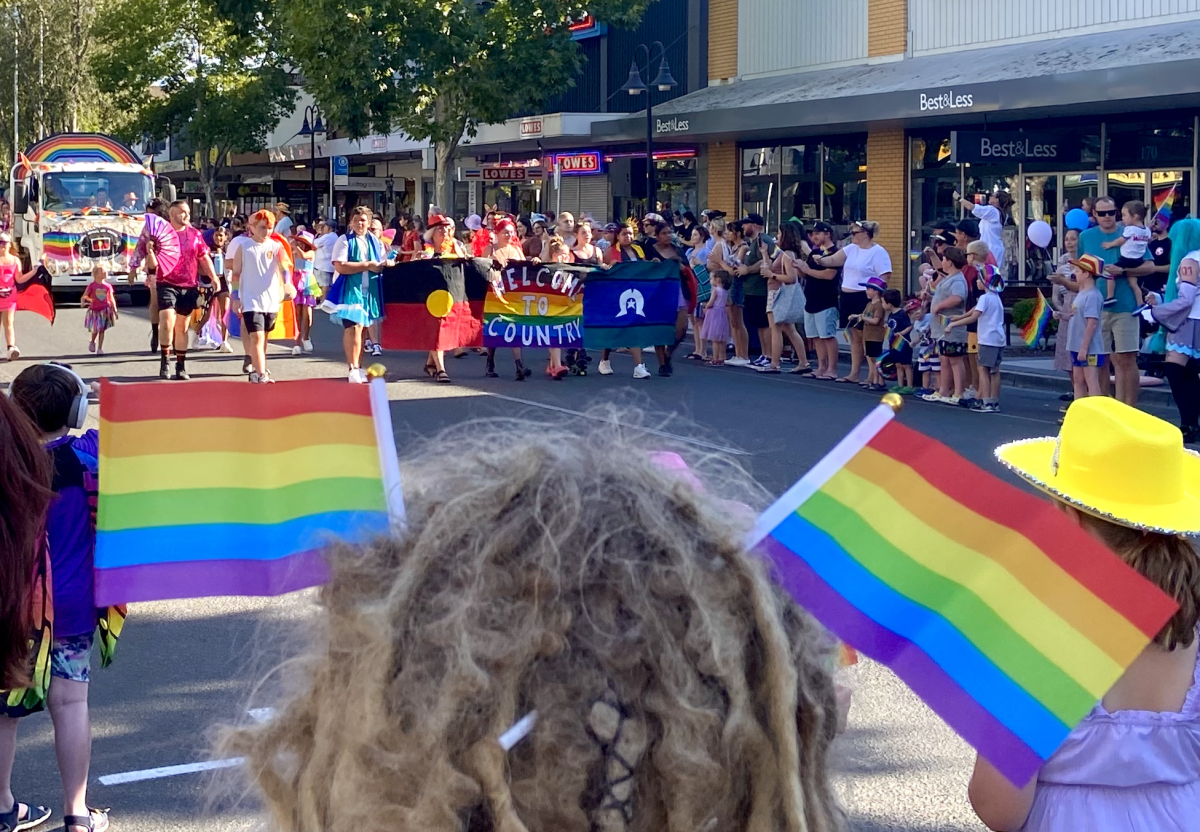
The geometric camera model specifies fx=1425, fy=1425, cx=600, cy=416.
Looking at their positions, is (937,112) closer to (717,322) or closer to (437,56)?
(717,322)

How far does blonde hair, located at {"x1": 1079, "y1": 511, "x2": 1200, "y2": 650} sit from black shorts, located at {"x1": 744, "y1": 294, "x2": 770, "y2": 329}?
15080 mm

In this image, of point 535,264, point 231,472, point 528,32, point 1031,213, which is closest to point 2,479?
point 231,472

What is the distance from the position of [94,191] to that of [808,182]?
14042 millimetres

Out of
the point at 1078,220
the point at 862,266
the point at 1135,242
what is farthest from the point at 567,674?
the point at 1078,220

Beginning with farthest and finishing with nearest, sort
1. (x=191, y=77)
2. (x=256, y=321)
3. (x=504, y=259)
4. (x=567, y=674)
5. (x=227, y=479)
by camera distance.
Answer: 1. (x=191, y=77)
2. (x=504, y=259)
3. (x=256, y=321)
4. (x=227, y=479)
5. (x=567, y=674)

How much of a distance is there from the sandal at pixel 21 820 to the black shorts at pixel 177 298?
11.4m

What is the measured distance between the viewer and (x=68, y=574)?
394cm

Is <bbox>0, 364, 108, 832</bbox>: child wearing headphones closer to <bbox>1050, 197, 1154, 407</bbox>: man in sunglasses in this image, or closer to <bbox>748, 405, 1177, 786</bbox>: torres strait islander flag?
<bbox>748, 405, 1177, 786</bbox>: torres strait islander flag

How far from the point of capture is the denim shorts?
13.3ft

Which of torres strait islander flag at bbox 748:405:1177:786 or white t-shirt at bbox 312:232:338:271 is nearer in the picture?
torres strait islander flag at bbox 748:405:1177:786

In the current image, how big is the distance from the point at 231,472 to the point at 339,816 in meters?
1.23

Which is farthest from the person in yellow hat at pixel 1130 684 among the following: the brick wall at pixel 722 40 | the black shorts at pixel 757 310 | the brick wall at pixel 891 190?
the brick wall at pixel 722 40

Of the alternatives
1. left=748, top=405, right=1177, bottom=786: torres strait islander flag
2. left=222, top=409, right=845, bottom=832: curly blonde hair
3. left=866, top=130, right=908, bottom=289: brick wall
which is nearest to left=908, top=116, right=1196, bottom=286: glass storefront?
left=866, top=130, right=908, bottom=289: brick wall

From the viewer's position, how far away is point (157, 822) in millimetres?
4422
